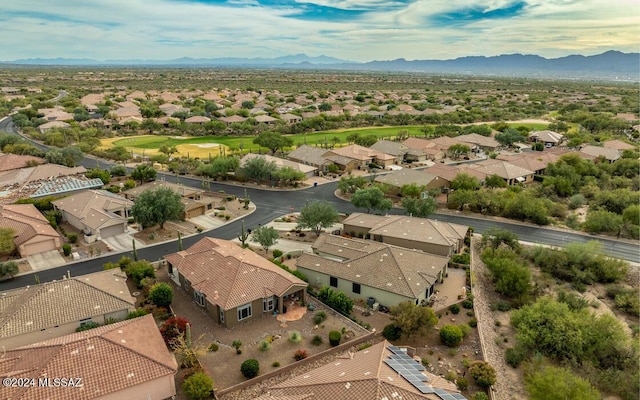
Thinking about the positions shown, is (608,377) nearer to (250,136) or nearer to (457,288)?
(457,288)

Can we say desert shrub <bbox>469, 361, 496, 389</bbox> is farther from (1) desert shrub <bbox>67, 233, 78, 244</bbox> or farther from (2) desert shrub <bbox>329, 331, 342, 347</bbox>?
(1) desert shrub <bbox>67, 233, 78, 244</bbox>

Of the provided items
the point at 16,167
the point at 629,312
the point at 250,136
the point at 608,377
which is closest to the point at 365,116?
the point at 250,136

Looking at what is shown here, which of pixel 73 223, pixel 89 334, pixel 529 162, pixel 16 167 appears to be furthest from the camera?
pixel 529 162

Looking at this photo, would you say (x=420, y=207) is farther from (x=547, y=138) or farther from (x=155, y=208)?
(x=547, y=138)

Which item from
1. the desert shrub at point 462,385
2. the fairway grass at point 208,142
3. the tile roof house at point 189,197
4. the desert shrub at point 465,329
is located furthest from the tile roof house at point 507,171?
the desert shrub at point 462,385

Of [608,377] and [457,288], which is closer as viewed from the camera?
[608,377]

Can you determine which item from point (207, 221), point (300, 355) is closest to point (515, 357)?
point (300, 355)

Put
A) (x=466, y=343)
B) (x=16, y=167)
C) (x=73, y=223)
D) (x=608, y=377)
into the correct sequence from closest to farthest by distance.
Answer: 1. (x=608, y=377)
2. (x=466, y=343)
3. (x=73, y=223)
4. (x=16, y=167)
